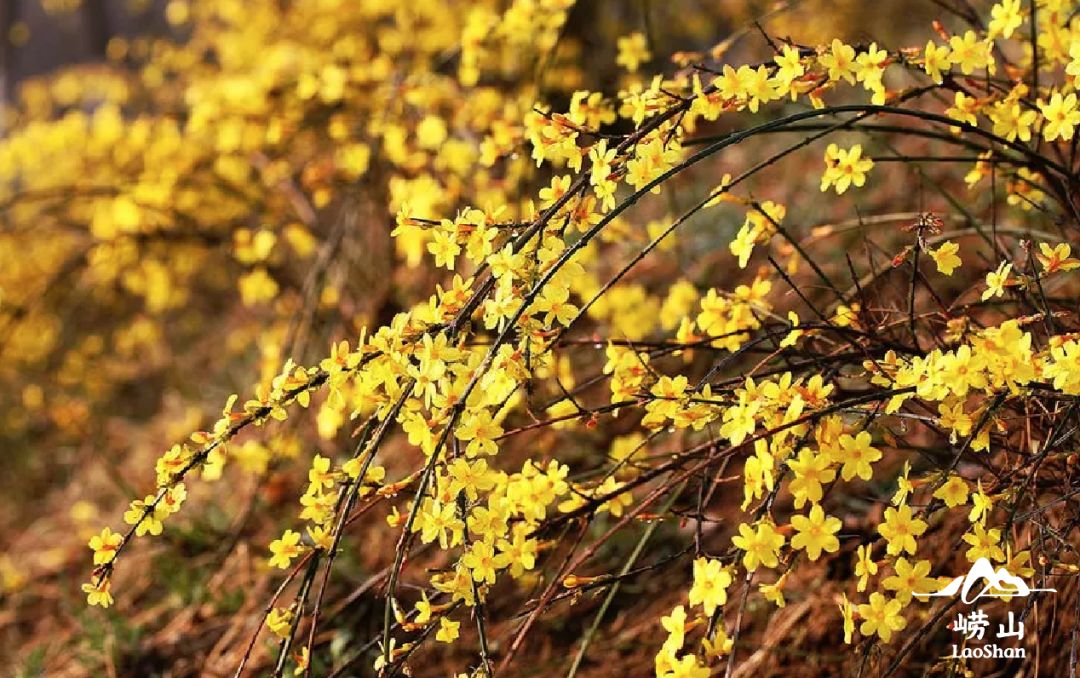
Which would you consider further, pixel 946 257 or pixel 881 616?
pixel 946 257

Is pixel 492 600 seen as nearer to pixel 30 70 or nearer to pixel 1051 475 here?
pixel 1051 475

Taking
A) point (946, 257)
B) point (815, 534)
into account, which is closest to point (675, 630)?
point (815, 534)

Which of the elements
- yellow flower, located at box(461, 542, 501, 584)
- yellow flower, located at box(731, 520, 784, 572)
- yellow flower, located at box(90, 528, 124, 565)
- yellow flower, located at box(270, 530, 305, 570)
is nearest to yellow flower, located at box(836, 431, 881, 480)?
yellow flower, located at box(731, 520, 784, 572)

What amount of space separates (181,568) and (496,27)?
1.61 m

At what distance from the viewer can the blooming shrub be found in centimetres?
133

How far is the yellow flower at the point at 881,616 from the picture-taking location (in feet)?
4.17

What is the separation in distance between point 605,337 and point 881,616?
1.58 meters

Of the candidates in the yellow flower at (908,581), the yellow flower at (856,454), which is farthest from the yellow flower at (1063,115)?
the yellow flower at (908,581)

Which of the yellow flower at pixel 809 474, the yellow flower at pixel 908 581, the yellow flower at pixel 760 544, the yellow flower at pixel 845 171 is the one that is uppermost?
the yellow flower at pixel 845 171

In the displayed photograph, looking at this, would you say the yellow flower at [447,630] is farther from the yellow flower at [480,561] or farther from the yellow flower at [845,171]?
the yellow flower at [845,171]

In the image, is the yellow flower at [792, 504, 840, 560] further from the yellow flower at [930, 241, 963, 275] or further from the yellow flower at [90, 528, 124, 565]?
the yellow flower at [90, 528, 124, 565]

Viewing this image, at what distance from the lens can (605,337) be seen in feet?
9.18

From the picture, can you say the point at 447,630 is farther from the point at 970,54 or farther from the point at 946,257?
the point at 970,54

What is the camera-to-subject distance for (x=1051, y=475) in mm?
1566
